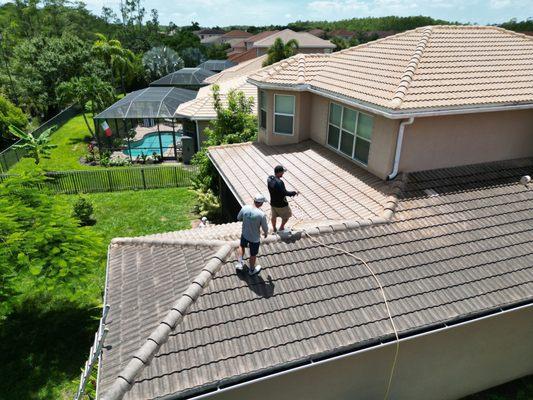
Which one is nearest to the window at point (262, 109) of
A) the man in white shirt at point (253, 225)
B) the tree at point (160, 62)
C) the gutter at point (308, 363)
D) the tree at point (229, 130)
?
the tree at point (229, 130)

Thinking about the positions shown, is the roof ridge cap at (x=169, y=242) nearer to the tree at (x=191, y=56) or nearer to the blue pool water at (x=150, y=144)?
the blue pool water at (x=150, y=144)

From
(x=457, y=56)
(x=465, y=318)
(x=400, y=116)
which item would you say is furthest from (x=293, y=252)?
(x=457, y=56)

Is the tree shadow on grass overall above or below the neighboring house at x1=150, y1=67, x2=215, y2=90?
below

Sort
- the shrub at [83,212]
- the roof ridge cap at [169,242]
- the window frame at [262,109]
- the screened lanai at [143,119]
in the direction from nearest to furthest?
the roof ridge cap at [169,242] < the window frame at [262,109] < the shrub at [83,212] < the screened lanai at [143,119]

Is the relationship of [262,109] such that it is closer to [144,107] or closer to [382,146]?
[382,146]

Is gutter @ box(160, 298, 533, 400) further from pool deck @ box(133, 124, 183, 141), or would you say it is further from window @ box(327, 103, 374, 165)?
pool deck @ box(133, 124, 183, 141)

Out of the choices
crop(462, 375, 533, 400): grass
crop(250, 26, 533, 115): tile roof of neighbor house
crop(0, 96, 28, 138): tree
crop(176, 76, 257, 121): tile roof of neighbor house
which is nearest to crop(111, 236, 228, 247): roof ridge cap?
crop(250, 26, 533, 115): tile roof of neighbor house

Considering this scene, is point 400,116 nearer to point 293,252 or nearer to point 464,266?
point 464,266
